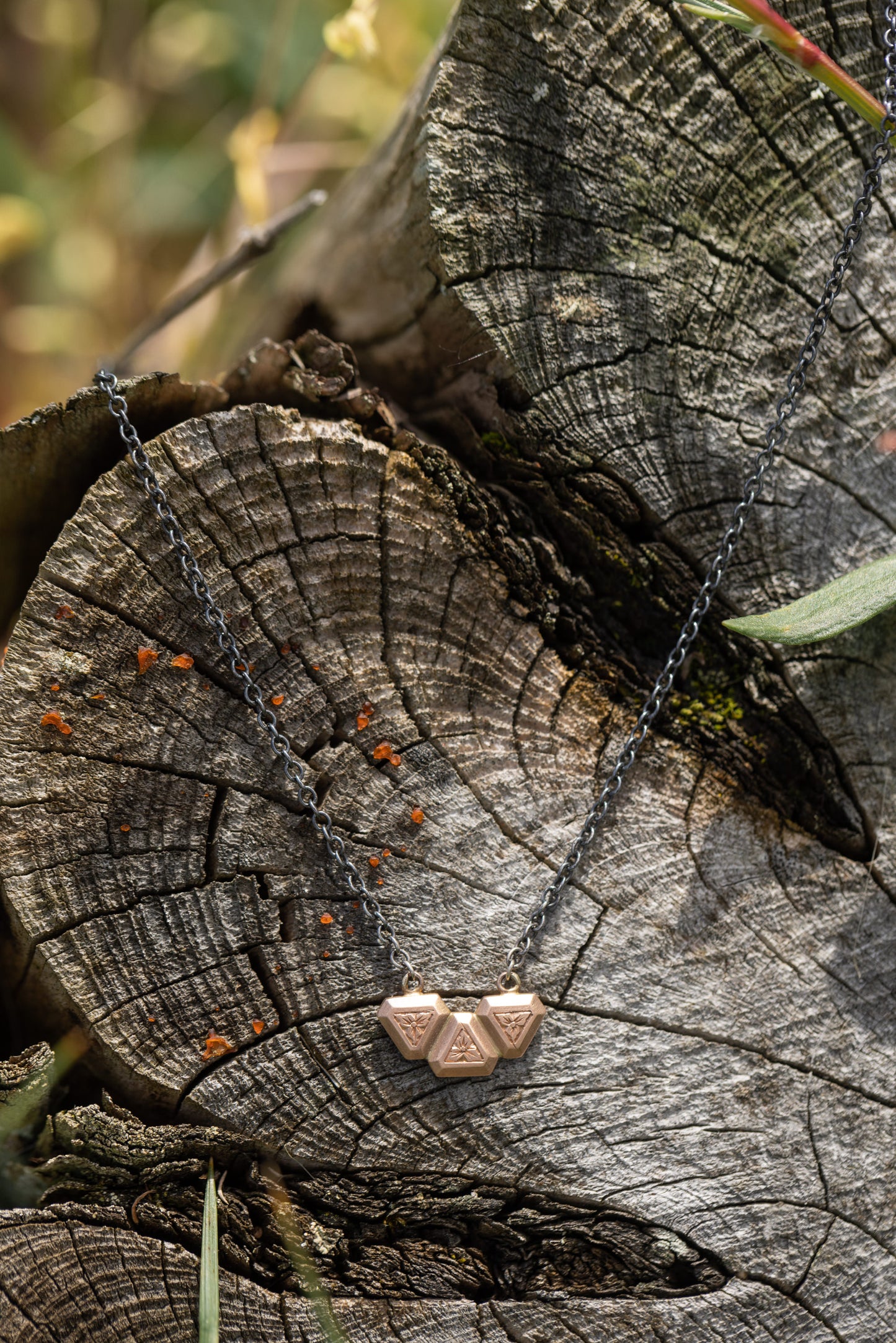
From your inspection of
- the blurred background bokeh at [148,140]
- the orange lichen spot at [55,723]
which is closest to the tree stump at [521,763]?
the orange lichen spot at [55,723]

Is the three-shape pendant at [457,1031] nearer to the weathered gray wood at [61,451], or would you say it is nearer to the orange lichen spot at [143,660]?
the orange lichen spot at [143,660]

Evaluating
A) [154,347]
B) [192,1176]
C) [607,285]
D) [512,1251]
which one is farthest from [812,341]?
[154,347]

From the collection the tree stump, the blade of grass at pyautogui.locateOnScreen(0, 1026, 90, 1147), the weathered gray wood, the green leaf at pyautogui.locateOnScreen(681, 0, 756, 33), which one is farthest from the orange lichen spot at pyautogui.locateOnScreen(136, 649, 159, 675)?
the green leaf at pyautogui.locateOnScreen(681, 0, 756, 33)

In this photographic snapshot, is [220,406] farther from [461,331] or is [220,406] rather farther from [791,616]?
[791,616]

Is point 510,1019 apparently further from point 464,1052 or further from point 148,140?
point 148,140

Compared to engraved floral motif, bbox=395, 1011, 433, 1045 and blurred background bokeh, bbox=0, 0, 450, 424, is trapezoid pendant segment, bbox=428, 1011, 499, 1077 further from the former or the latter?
blurred background bokeh, bbox=0, 0, 450, 424

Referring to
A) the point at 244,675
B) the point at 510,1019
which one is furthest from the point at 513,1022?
the point at 244,675
